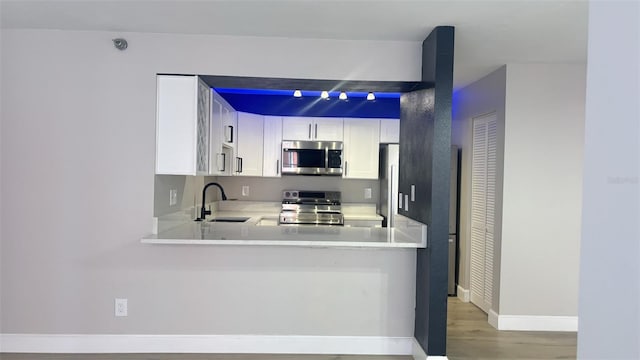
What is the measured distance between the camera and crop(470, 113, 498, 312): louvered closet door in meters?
3.88

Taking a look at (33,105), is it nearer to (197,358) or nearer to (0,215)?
(0,215)

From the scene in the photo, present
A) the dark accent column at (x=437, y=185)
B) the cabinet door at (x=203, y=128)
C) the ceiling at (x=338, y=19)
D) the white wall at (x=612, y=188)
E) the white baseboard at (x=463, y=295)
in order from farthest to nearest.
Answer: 1. the white baseboard at (x=463, y=295)
2. the cabinet door at (x=203, y=128)
3. the dark accent column at (x=437, y=185)
4. the ceiling at (x=338, y=19)
5. the white wall at (x=612, y=188)

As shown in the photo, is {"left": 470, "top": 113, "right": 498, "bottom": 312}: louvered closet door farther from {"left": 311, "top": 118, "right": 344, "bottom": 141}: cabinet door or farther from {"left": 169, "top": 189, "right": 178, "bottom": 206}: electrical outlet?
{"left": 169, "top": 189, "right": 178, "bottom": 206}: electrical outlet

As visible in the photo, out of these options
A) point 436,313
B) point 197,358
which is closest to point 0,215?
point 197,358

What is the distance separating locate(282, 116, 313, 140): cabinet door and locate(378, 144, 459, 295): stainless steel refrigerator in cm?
94

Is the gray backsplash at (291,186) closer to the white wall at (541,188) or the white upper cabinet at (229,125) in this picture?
the white upper cabinet at (229,125)

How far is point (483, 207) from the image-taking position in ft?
13.3

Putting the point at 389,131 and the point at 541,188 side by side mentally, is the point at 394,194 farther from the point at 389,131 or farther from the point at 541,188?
the point at 541,188

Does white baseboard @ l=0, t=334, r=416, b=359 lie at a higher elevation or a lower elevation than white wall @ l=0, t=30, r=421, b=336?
lower

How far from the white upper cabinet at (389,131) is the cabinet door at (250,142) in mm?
1501

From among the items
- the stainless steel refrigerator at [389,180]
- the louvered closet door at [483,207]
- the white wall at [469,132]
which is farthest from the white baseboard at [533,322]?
the stainless steel refrigerator at [389,180]

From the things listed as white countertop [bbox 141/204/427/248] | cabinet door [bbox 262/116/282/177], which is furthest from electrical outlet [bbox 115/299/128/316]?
cabinet door [bbox 262/116/282/177]

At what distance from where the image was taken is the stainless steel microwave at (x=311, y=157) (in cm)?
491

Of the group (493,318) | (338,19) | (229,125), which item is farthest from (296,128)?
(493,318)
